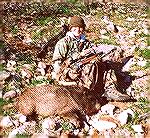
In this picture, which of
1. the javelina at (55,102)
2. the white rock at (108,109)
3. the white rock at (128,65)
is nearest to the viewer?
the javelina at (55,102)

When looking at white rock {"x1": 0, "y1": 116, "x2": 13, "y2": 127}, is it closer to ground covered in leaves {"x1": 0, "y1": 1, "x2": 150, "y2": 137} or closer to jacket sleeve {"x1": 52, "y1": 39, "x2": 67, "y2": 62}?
ground covered in leaves {"x1": 0, "y1": 1, "x2": 150, "y2": 137}

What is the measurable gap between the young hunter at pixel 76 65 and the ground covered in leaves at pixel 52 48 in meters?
0.14

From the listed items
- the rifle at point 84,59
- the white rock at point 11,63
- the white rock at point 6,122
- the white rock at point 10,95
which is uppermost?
the rifle at point 84,59

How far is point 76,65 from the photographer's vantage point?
5.68 metres

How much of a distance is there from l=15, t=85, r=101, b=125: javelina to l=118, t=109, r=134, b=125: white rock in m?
0.30

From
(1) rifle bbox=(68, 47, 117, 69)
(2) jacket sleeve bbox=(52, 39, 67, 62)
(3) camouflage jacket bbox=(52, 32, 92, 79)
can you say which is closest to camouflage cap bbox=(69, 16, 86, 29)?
(3) camouflage jacket bbox=(52, 32, 92, 79)

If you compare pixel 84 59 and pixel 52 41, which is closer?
pixel 84 59

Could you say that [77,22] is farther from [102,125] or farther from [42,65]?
[102,125]

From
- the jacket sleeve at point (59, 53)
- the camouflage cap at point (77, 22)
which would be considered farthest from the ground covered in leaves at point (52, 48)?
the camouflage cap at point (77, 22)

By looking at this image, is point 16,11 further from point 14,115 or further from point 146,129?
point 146,129

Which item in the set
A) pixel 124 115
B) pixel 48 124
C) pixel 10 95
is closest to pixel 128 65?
pixel 124 115

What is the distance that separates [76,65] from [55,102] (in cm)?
47

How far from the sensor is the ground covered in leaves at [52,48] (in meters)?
5.51

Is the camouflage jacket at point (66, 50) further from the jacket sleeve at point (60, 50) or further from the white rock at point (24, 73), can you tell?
the white rock at point (24, 73)
